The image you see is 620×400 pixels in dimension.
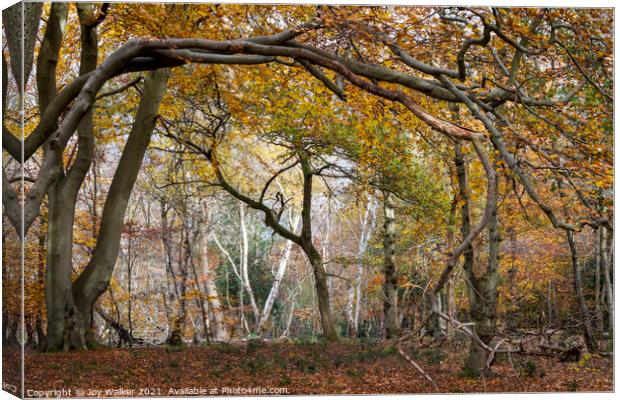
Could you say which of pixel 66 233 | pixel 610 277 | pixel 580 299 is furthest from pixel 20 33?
pixel 610 277

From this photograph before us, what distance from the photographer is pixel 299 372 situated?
7699 mm

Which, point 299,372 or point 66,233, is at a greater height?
point 66,233

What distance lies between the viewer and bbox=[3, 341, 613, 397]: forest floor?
23.9 ft

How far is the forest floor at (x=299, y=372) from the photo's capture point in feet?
23.9

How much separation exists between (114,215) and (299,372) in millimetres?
2873

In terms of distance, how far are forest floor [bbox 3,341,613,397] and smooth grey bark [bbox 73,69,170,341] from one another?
79 cm

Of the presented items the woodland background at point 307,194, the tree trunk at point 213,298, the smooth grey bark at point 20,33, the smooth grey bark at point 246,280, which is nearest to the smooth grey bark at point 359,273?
the woodland background at point 307,194

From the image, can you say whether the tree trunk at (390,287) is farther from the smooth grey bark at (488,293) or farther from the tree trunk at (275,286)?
the tree trunk at (275,286)

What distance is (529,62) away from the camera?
792 centimetres

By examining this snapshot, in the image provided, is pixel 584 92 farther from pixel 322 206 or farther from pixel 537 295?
pixel 322 206

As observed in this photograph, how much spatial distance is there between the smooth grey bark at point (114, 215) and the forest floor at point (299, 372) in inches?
31.1

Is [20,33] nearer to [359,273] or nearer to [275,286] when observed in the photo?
[275,286]

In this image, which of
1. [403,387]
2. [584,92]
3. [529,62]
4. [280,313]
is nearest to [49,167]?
[280,313]

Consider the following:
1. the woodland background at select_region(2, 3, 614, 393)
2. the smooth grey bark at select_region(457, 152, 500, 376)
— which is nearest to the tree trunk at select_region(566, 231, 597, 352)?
the woodland background at select_region(2, 3, 614, 393)
